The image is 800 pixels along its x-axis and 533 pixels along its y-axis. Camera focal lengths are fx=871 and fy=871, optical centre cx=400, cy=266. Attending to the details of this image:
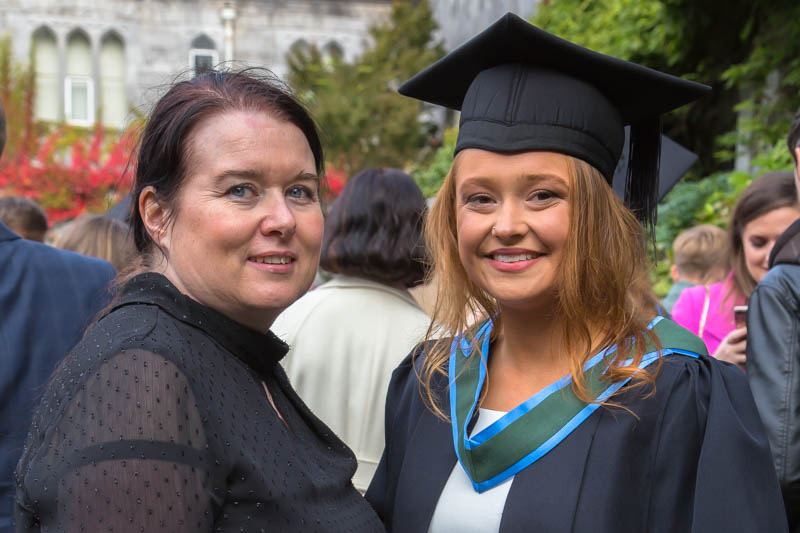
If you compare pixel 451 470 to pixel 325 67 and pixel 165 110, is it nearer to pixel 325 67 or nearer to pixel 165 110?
pixel 165 110

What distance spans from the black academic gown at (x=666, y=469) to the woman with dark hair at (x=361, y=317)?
4.76 ft

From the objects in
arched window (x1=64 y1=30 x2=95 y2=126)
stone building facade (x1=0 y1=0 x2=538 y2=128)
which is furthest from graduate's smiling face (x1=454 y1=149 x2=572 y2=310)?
arched window (x1=64 y1=30 x2=95 y2=126)

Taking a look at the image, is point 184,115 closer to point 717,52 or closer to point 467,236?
point 467,236

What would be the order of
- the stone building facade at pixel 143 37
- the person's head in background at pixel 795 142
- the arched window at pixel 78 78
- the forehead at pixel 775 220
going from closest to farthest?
the person's head in background at pixel 795 142 → the forehead at pixel 775 220 → the stone building facade at pixel 143 37 → the arched window at pixel 78 78

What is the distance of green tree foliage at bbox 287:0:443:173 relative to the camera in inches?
703

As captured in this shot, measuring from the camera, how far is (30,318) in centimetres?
280

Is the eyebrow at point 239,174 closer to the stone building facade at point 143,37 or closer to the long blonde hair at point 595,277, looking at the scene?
the long blonde hair at point 595,277

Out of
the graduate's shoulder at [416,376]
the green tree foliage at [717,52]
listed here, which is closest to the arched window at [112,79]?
the green tree foliage at [717,52]

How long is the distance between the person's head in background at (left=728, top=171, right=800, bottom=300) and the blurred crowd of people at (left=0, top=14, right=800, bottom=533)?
1.12 metres

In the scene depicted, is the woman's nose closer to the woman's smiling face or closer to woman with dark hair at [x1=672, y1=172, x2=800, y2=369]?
the woman's smiling face

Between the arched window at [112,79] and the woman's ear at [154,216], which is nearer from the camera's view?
the woman's ear at [154,216]

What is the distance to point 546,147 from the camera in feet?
6.46

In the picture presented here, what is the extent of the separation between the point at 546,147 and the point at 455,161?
0.26 m

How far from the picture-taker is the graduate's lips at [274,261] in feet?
5.99
